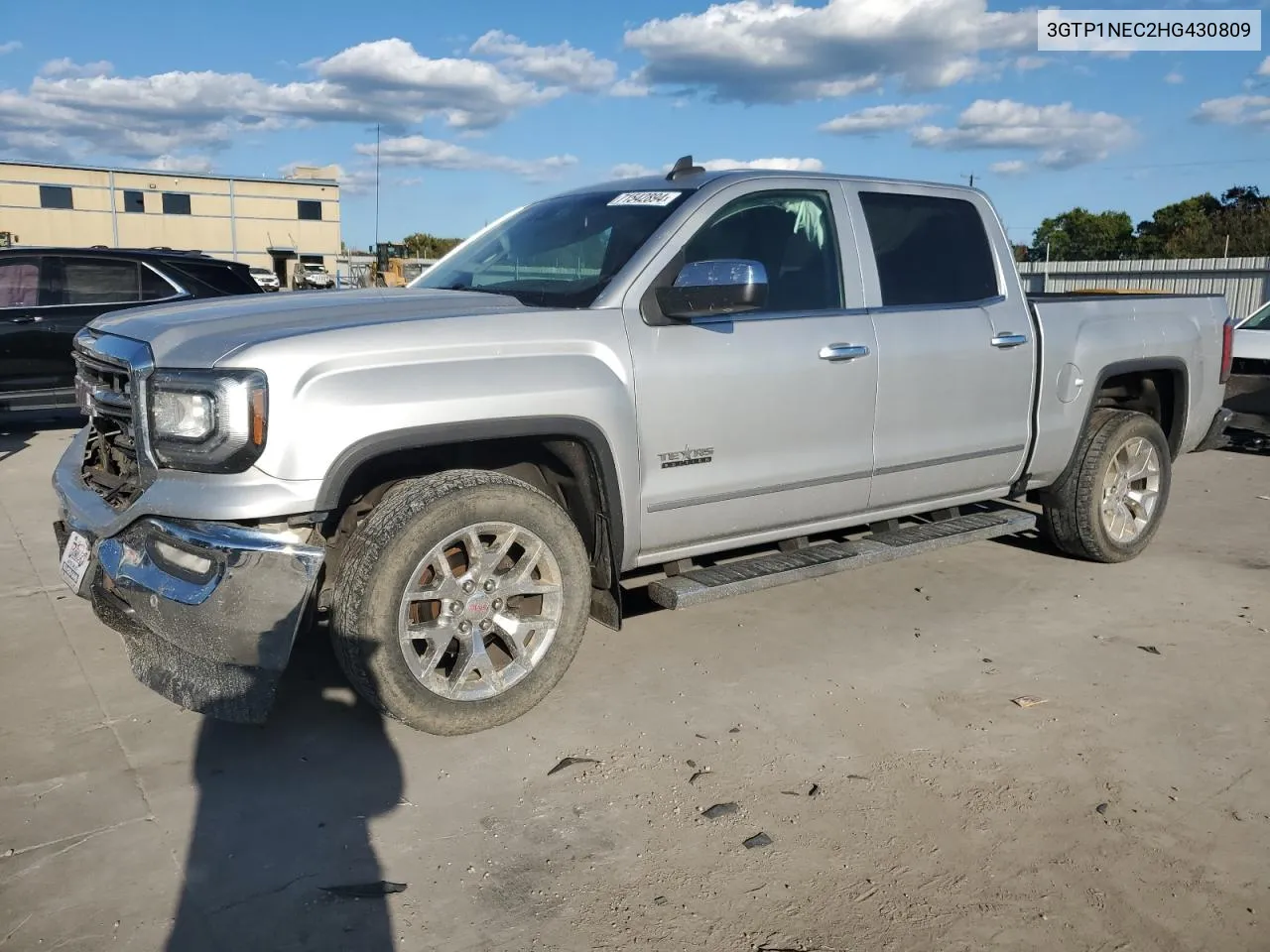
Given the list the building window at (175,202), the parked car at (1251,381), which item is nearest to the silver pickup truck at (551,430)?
the parked car at (1251,381)

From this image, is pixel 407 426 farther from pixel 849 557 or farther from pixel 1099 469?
pixel 1099 469

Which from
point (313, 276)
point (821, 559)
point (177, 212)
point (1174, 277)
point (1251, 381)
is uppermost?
point (177, 212)

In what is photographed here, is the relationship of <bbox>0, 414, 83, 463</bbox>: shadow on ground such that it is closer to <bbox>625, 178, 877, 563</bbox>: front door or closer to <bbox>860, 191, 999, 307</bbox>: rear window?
<bbox>625, 178, 877, 563</bbox>: front door

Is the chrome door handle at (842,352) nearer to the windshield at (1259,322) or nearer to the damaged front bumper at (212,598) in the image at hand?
the damaged front bumper at (212,598)

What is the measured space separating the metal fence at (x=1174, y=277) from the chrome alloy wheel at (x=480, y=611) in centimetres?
A: 2112

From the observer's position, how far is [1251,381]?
959 centimetres

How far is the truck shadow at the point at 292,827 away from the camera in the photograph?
270 cm

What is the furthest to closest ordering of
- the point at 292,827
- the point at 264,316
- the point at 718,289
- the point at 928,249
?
the point at 928,249
the point at 718,289
the point at 264,316
the point at 292,827

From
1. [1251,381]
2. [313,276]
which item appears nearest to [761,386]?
[1251,381]

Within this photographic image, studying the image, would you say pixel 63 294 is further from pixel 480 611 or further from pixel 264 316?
pixel 480 611

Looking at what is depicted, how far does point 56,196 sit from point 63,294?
143 feet

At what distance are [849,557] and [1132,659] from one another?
133cm

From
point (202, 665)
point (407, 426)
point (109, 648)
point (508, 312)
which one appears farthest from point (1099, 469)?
point (109, 648)

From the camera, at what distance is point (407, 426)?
339 centimetres
